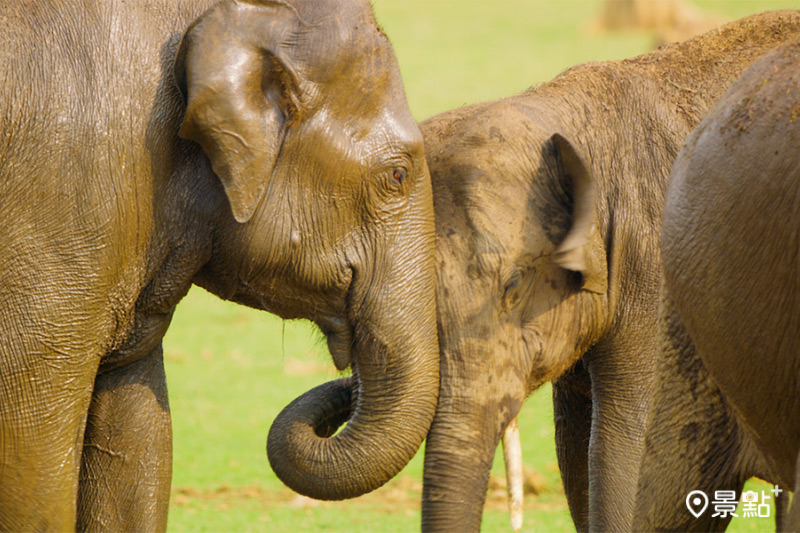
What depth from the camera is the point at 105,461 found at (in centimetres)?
464

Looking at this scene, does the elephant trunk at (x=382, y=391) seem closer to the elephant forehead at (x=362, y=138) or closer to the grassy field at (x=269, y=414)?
the elephant forehead at (x=362, y=138)

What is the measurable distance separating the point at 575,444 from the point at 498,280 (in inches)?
43.1

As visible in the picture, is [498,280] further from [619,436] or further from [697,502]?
[697,502]

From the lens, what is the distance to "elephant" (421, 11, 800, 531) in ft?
14.2

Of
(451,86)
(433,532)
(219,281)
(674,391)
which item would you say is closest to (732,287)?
(674,391)

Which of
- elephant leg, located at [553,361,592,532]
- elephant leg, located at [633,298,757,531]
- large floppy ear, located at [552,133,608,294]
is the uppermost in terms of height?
large floppy ear, located at [552,133,608,294]

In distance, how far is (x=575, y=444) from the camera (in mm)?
5191

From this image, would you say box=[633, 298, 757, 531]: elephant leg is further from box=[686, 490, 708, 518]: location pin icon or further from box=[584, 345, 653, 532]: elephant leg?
box=[584, 345, 653, 532]: elephant leg

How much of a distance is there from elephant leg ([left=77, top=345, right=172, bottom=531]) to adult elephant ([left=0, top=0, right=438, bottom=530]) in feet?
0.55

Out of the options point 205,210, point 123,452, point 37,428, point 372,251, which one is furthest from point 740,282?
point 123,452

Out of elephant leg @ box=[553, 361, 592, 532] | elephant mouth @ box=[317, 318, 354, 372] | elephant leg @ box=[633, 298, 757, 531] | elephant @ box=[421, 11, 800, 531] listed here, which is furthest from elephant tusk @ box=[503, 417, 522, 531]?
elephant leg @ box=[633, 298, 757, 531]

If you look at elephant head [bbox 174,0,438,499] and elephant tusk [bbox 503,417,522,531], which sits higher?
elephant head [bbox 174,0,438,499]

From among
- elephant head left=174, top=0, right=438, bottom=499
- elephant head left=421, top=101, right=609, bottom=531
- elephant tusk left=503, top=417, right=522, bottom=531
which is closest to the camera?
elephant head left=174, top=0, right=438, bottom=499

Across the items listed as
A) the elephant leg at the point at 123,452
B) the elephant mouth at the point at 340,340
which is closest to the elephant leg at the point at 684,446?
the elephant mouth at the point at 340,340
